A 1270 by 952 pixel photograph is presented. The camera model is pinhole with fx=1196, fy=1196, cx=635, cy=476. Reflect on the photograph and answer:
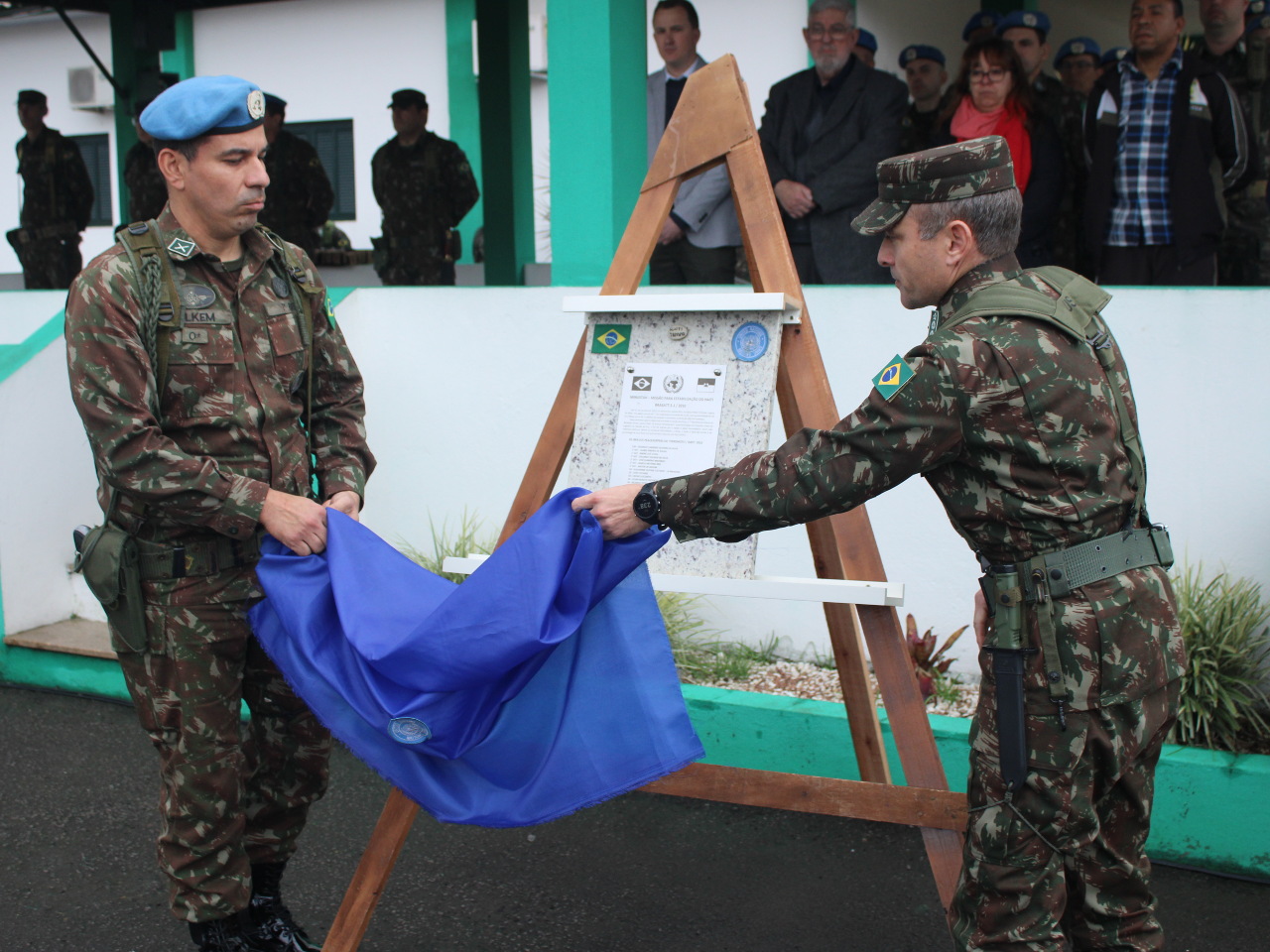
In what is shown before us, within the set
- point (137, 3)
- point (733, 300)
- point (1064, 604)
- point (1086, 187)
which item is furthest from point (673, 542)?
point (137, 3)

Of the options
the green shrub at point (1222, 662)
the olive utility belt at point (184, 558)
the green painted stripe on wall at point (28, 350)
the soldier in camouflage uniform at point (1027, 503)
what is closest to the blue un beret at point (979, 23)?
the green shrub at point (1222, 662)

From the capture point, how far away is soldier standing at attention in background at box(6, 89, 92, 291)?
30.6ft

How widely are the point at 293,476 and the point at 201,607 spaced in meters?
0.38

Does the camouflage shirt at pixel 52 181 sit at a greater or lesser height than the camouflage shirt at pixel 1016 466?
greater

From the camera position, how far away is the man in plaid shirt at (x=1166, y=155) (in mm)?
4734

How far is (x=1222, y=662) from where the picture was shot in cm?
371

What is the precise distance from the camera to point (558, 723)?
2455 millimetres

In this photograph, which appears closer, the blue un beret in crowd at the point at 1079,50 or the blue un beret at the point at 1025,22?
the blue un beret at the point at 1025,22

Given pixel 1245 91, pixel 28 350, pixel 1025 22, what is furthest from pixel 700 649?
pixel 1025 22

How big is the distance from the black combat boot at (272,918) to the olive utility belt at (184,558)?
2.68ft

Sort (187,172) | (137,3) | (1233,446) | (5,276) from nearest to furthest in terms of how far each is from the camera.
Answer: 1. (187,172)
2. (1233,446)
3. (137,3)
4. (5,276)

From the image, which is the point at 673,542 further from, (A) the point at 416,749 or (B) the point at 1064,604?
(B) the point at 1064,604

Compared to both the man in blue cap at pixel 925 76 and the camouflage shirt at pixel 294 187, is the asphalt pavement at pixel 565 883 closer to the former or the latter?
the man in blue cap at pixel 925 76

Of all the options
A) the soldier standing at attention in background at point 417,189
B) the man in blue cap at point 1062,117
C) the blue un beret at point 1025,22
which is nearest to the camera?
the man in blue cap at point 1062,117
